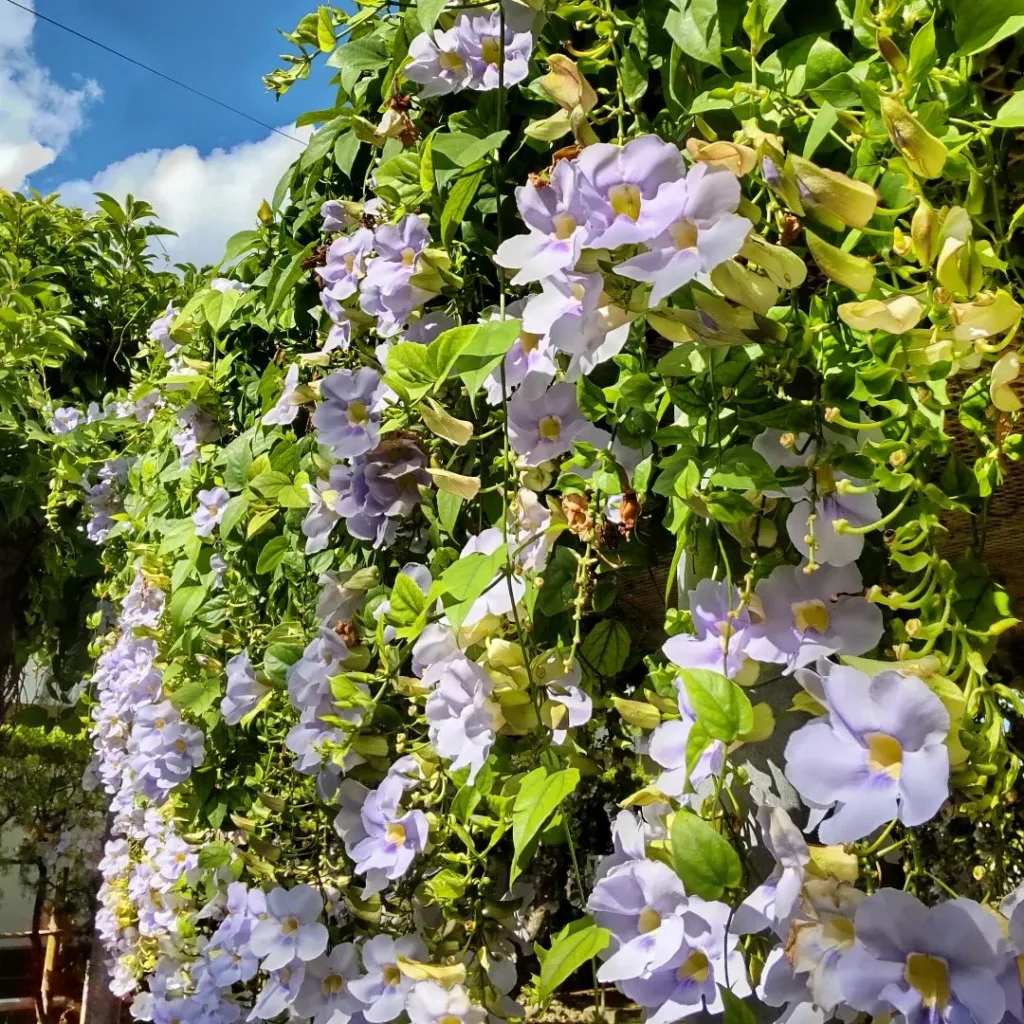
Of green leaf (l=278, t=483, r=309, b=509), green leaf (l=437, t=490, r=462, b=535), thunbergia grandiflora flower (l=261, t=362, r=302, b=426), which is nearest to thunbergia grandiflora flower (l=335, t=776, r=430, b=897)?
green leaf (l=437, t=490, r=462, b=535)

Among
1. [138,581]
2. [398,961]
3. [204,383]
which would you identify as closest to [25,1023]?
[138,581]

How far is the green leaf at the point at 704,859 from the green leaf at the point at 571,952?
11cm

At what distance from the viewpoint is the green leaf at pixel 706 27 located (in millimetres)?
620

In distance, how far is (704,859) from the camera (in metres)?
0.51

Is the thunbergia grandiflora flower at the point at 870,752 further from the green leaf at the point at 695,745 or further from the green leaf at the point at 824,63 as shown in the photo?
the green leaf at the point at 824,63

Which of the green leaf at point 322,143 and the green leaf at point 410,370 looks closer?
the green leaf at point 410,370

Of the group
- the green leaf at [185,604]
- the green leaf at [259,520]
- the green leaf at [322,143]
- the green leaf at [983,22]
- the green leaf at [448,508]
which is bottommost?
the green leaf at [185,604]

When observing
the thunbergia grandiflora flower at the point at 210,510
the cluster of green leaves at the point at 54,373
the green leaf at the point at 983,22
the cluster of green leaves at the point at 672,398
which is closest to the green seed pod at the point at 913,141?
the cluster of green leaves at the point at 672,398

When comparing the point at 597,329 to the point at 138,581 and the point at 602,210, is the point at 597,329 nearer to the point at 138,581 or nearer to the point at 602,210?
the point at 602,210

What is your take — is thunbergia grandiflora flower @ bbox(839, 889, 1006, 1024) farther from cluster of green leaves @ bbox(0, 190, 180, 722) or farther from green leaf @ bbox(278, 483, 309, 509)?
cluster of green leaves @ bbox(0, 190, 180, 722)

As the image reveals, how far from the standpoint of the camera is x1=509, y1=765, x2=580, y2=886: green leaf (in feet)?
2.05

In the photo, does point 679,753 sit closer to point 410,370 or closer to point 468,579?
point 468,579

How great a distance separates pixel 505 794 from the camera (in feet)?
2.48

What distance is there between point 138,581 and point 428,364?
127cm
